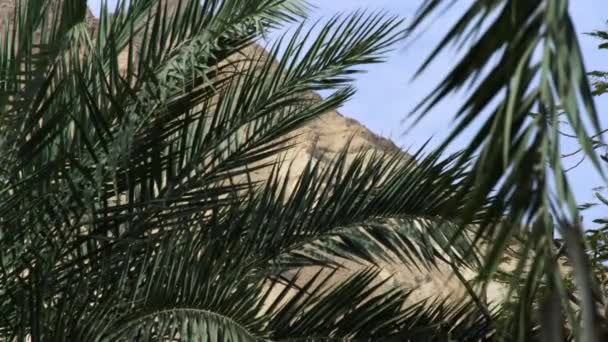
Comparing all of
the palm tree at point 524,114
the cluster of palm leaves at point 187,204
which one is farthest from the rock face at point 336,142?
the palm tree at point 524,114

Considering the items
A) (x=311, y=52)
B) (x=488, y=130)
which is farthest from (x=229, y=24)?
(x=488, y=130)

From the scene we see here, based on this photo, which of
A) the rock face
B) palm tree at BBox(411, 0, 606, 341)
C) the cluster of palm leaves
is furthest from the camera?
the rock face

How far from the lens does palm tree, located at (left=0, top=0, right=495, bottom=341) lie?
5.32m

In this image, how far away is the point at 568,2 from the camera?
190 cm

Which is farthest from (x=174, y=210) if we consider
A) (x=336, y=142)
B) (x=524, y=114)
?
(x=336, y=142)

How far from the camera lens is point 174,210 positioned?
6285 millimetres

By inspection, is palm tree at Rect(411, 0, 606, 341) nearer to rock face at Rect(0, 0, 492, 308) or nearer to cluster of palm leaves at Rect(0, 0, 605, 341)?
cluster of palm leaves at Rect(0, 0, 605, 341)

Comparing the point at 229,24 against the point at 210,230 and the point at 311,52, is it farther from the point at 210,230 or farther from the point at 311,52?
the point at 210,230

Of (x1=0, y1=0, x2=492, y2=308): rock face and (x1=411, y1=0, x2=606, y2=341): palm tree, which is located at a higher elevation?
(x1=0, y1=0, x2=492, y2=308): rock face

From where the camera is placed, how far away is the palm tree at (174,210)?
5.32 metres

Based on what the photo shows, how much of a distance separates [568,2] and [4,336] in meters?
4.69

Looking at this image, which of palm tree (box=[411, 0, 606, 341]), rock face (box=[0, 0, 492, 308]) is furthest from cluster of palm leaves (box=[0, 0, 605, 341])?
rock face (box=[0, 0, 492, 308])

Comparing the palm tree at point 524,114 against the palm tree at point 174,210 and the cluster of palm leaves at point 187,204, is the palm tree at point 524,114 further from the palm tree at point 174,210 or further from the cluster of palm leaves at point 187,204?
the palm tree at point 174,210

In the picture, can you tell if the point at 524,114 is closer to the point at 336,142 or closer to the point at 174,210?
the point at 174,210
